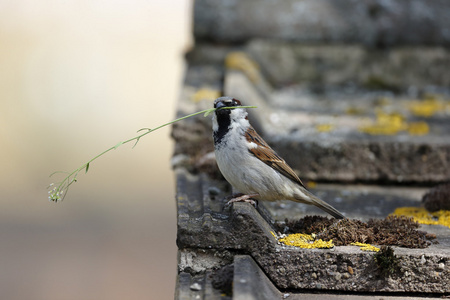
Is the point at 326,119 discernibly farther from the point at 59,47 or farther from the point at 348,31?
the point at 59,47

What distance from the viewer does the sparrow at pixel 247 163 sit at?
12.3 ft

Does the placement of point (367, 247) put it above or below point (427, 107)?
below

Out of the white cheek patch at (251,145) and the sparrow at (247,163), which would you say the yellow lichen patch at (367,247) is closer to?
the sparrow at (247,163)

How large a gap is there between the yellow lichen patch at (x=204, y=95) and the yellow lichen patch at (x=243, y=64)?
47cm

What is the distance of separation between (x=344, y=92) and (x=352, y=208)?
2506 millimetres

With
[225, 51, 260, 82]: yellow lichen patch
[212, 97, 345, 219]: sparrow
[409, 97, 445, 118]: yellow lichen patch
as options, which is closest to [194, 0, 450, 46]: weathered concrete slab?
[225, 51, 260, 82]: yellow lichen patch

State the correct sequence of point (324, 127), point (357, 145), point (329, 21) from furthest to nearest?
point (329, 21)
point (324, 127)
point (357, 145)

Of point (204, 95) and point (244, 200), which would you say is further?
point (204, 95)

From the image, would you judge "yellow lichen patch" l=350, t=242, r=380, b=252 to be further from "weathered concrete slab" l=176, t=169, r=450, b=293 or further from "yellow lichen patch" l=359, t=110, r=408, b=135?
"yellow lichen patch" l=359, t=110, r=408, b=135

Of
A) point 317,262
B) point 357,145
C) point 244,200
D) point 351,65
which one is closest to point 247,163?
point 244,200

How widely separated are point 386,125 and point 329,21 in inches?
71.5

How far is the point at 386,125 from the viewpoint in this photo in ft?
17.5

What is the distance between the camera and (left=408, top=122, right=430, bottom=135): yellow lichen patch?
520cm

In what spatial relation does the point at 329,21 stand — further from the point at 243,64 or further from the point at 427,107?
the point at 427,107
